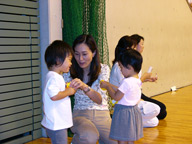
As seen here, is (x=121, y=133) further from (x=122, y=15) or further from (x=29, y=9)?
(x=122, y=15)

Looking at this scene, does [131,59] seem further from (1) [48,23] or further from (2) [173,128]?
(2) [173,128]

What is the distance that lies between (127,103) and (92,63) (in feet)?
1.64

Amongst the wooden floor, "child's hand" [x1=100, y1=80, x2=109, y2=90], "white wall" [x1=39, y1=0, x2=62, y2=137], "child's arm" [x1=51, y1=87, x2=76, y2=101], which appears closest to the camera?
"child's arm" [x1=51, y1=87, x2=76, y2=101]

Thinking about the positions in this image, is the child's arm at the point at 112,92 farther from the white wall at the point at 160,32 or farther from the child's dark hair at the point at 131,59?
the white wall at the point at 160,32

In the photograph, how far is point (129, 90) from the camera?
8.77 ft

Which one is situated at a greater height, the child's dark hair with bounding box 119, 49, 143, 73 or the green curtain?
the green curtain

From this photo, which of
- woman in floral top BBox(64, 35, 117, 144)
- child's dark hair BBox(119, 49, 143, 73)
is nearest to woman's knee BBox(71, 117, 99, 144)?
woman in floral top BBox(64, 35, 117, 144)

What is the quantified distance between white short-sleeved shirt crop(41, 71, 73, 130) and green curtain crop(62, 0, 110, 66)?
1332 mm

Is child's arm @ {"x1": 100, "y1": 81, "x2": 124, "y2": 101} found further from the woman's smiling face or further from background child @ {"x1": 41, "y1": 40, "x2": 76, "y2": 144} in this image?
background child @ {"x1": 41, "y1": 40, "x2": 76, "y2": 144}

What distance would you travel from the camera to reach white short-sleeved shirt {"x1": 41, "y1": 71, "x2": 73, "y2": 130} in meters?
2.28

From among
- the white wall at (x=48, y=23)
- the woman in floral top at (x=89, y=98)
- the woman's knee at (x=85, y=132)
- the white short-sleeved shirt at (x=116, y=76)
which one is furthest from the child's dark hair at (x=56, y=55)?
the white short-sleeved shirt at (x=116, y=76)

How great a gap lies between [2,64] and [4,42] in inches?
9.0

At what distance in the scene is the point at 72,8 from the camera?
3533mm

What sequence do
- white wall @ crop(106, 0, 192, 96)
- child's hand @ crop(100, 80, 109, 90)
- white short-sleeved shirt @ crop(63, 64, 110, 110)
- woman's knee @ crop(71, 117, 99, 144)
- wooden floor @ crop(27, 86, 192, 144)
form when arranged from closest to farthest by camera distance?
woman's knee @ crop(71, 117, 99, 144) < child's hand @ crop(100, 80, 109, 90) < white short-sleeved shirt @ crop(63, 64, 110, 110) < wooden floor @ crop(27, 86, 192, 144) < white wall @ crop(106, 0, 192, 96)
